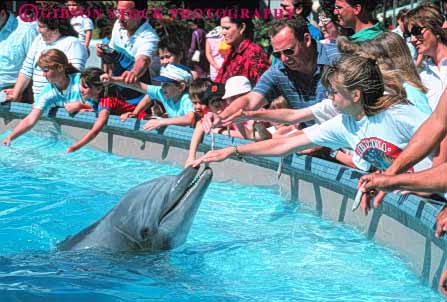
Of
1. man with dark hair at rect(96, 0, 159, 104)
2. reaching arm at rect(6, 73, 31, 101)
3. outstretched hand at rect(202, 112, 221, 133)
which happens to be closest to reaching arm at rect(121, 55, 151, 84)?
man with dark hair at rect(96, 0, 159, 104)

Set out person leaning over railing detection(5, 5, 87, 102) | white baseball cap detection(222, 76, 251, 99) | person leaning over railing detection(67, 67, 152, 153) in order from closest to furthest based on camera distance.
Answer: white baseball cap detection(222, 76, 251, 99)
person leaning over railing detection(67, 67, 152, 153)
person leaning over railing detection(5, 5, 87, 102)

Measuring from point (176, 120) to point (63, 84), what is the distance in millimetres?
1847

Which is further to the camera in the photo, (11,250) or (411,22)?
(411,22)

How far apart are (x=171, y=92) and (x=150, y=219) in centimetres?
437

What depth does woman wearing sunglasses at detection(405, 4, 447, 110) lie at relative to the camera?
22.8ft

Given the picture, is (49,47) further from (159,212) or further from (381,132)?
(381,132)

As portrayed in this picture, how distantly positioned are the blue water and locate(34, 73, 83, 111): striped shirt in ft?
3.96

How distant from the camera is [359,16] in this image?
27.1 feet

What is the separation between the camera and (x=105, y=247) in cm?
564

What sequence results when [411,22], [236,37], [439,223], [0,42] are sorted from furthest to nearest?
[0,42]
[236,37]
[411,22]
[439,223]

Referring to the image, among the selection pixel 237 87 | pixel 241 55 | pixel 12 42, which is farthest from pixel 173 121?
pixel 12 42

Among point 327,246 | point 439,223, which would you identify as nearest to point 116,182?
point 327,246

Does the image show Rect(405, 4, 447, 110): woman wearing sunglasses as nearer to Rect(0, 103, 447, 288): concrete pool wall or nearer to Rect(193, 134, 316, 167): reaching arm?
Rect(0, 103, 447, 288): concrete pool wall

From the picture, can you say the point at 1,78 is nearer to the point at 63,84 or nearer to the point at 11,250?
the point at 63,84
